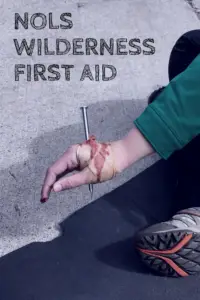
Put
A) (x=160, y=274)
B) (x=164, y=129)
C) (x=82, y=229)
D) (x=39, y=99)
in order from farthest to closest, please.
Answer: (x=39, y=99), (x=82, y=229), (x=160, y=274), (x=164, y=129)

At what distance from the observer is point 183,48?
3.62 ft

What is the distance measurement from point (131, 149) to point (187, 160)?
288mm

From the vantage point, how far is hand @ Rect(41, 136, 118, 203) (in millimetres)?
793

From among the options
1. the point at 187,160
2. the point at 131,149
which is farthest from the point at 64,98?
the point at 131,149

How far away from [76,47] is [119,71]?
163 millimetres

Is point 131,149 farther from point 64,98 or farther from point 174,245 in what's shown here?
point 64,98

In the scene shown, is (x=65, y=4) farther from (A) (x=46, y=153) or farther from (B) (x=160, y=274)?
(B) (x=160, y=274)

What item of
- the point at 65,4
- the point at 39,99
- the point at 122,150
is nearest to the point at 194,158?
the point at 122,150

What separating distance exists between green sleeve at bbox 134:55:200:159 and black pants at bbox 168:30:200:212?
0.80ft

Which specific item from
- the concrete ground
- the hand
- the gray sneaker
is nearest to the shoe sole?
the gray sneaker

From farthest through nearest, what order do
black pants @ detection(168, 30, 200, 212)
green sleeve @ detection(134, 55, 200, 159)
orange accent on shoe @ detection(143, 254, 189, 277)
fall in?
black pants @ detection(168, 30, 200, 212) < orange accent on shoe @ detection(143, 254, 189, 277) < green sleeve @ detection(134, 55, 200, 159)

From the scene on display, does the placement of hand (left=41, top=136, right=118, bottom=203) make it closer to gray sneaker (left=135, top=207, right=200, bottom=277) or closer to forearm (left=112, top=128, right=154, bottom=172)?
forearm (left=112, top=128, right=154, bottom=172)

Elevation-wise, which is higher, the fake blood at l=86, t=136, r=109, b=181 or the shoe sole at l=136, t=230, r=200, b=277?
the fake blood at l=86, t=136, r=109, b=181

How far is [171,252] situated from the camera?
84cm
